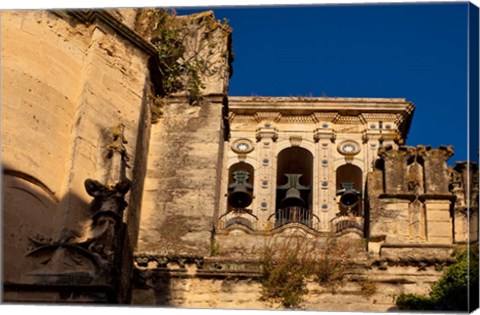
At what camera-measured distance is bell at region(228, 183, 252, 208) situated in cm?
2505

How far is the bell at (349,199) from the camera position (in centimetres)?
2527

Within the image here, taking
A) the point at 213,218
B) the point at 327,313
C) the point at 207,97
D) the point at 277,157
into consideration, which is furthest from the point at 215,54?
the point at 277,157

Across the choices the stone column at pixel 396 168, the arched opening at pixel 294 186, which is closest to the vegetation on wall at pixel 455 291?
the stone column at pixel 396 168

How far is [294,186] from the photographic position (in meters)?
26.5

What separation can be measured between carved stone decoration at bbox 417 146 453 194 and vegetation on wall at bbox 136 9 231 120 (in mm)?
2945

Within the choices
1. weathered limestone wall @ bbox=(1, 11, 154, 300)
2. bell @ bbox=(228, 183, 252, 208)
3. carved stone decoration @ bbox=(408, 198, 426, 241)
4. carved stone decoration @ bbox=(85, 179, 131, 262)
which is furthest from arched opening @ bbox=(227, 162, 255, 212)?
carved stone decoration @ bbox=(85, 179, 131, 262)

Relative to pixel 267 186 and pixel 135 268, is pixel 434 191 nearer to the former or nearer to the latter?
pixel 135 268

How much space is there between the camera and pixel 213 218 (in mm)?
17766

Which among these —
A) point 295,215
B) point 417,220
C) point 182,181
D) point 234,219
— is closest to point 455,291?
point 417,220

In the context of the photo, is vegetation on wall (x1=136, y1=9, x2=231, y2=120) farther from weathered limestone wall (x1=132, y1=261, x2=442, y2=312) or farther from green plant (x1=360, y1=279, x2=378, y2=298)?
green plant (x1=360, y1=279, x2=378, y2=298)

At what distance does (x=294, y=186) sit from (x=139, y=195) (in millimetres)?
9172

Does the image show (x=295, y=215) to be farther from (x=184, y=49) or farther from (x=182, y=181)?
(x=182, y=181)

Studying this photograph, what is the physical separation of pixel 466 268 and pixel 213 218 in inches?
132

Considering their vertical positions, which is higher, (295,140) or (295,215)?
(295,140)
